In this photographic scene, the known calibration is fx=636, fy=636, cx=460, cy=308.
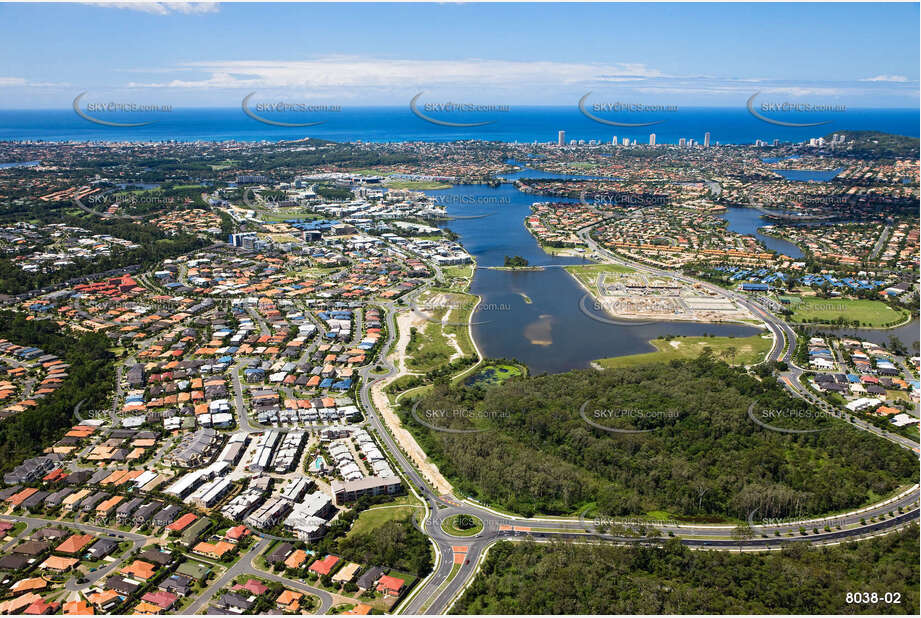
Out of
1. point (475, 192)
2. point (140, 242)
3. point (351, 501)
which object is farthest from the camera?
point (475, 192)

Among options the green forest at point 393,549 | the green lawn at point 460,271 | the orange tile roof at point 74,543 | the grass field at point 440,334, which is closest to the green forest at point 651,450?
the green forest at point 393,549

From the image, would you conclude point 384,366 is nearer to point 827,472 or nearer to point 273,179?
point 827,472

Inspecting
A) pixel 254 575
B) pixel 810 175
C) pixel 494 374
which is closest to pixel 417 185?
pixel 810 175

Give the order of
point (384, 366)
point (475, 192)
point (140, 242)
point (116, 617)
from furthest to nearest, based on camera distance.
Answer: point (475, 192)
point (140, 242)
point (384, 366)
point (116, 617)

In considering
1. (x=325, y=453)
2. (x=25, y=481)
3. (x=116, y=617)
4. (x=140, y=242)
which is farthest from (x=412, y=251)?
(x=116, y=617)

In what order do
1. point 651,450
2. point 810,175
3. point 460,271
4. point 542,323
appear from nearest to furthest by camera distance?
point 651,450
point 542,323
point 460,271
point 810,175

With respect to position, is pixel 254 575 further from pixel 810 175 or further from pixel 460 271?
pixel 810 175

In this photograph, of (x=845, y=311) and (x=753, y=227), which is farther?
(x=753, y=227)
